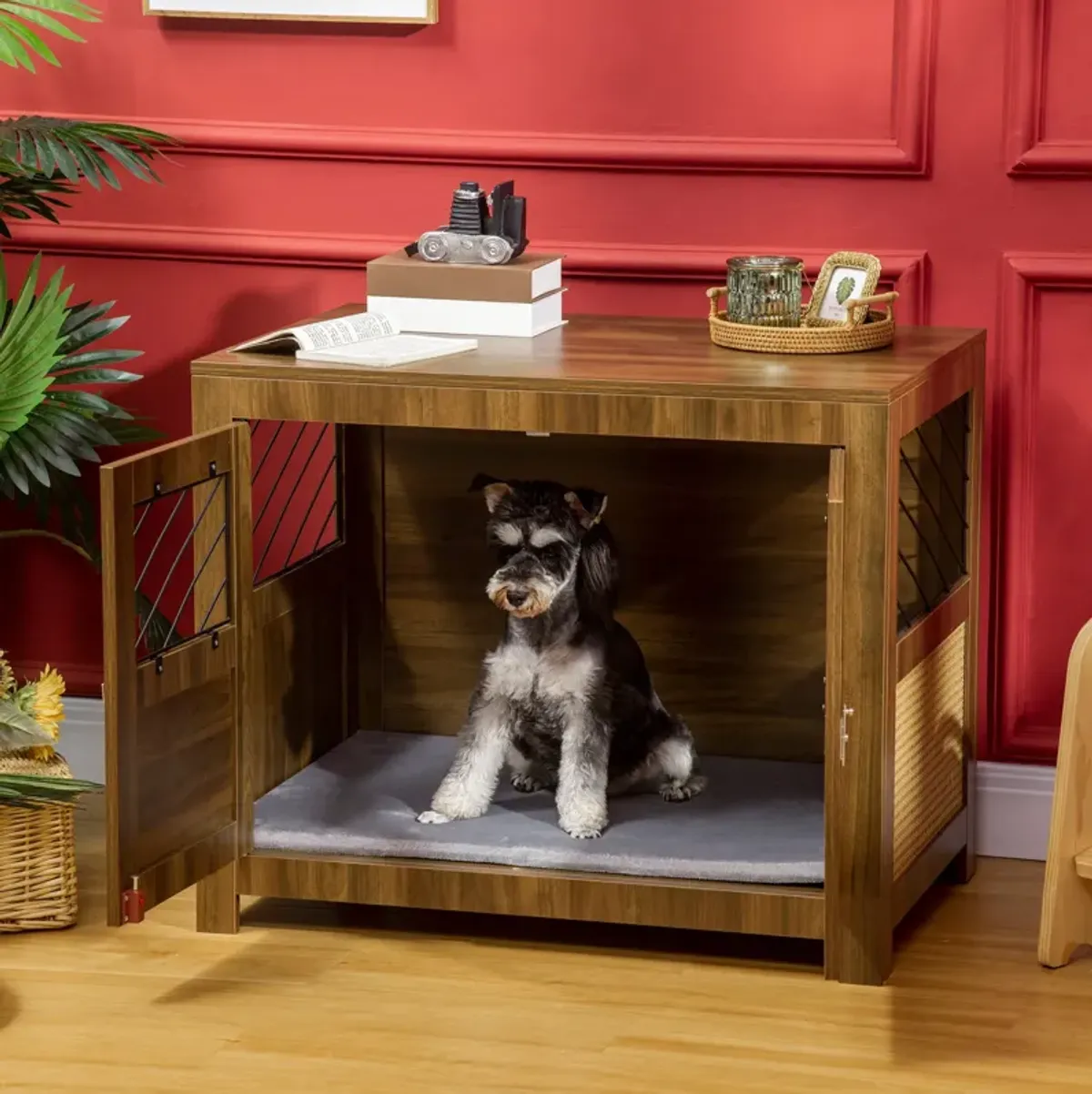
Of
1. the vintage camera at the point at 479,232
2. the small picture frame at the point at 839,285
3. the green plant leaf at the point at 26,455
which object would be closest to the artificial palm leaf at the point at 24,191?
the green plant leaf at the point at 26,455

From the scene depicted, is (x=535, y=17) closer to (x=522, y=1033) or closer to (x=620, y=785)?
(x=620, y=785)

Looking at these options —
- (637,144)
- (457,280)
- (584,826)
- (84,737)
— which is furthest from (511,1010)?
(637,144)

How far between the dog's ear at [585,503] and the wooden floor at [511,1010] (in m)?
0.58

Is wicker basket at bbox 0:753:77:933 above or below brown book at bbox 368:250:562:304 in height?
below

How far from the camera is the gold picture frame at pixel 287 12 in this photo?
3.18 metres

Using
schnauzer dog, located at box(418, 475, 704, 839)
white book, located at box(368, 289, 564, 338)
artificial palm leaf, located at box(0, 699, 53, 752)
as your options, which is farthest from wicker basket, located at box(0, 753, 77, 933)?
white book, located at box(368, 289, 564, 338)

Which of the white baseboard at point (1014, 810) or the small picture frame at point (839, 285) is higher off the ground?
the small picture frame at point (839, 285)

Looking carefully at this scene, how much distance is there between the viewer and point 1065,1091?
238 centimetres

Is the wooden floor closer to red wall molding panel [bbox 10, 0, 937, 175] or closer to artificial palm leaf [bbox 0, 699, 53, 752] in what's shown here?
artificial palm leaf [bbox 0, 699, 53, 752]

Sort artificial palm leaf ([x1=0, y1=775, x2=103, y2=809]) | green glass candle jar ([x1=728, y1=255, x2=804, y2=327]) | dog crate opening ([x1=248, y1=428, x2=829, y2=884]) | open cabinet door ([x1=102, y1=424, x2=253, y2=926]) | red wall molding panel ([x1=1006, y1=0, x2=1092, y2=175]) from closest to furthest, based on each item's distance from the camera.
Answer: open cabinet door ([x1=102, y1=424, x2=253, y2=926]) → artificial palm leaf ([x1=0, y1=775, x2=103, y2=809]) → green glass candle jar ([x1=728, y1=255, x2=804, y2=327]) → red wall molding panel ([x1=1006, y1=0, x2=1092, y2=175]) → dog crate opening ([x1=248, y1=428, x2=829, y2=884])

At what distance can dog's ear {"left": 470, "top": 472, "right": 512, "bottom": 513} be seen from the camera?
9.48 ft

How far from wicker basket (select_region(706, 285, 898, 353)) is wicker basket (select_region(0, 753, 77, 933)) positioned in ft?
3.63

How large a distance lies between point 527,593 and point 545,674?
6.3 inches

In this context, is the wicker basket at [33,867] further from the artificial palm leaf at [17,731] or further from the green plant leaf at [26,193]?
the green plant leaf at [26,193]
